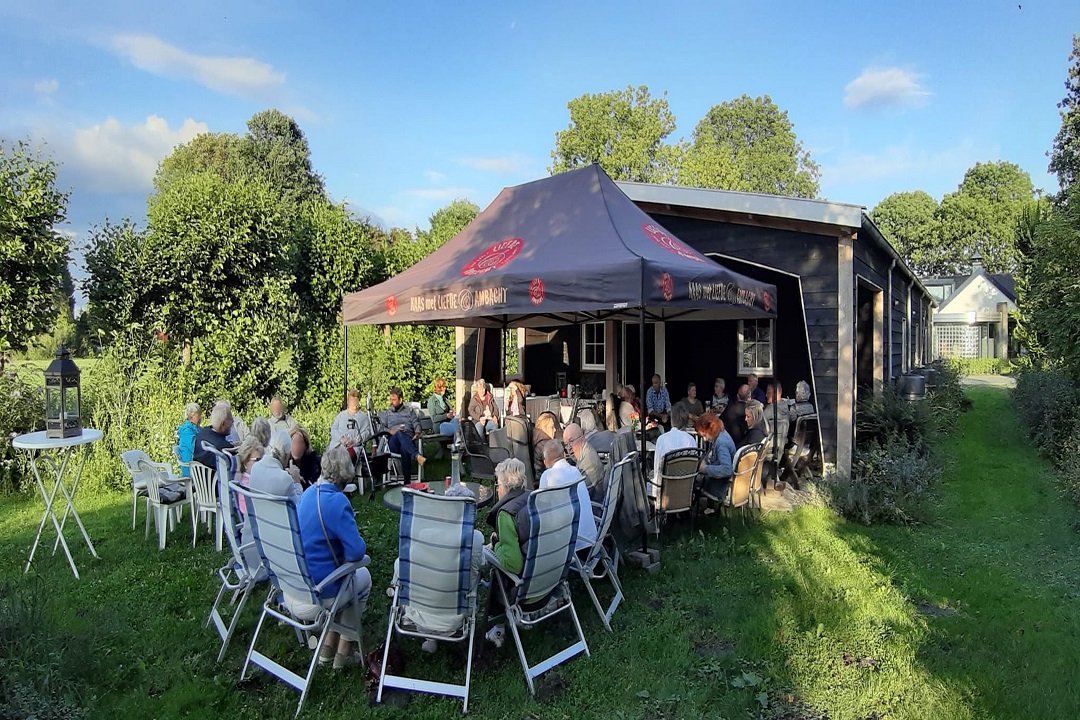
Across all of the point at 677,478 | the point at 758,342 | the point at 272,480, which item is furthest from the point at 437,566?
the point at 758,342

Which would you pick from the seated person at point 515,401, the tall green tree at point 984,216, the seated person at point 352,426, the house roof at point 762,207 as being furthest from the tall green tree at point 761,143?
the seated person at point 352,426

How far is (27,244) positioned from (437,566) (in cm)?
767

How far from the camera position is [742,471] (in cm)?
527

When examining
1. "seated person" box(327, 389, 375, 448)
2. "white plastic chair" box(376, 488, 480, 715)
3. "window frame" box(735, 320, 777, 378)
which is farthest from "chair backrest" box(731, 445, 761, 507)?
"window frame" box(735, 320, 777, 378)

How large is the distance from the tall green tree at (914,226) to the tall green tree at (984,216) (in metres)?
0.56

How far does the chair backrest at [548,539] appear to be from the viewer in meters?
3.18

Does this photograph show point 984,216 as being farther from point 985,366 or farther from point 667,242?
point 667,242

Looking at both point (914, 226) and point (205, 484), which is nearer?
point (205, 484)

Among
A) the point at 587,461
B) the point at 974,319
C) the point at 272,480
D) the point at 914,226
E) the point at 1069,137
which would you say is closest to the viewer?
the point at 272,480

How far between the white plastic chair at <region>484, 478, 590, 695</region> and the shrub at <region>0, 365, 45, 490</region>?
6945 millimetres

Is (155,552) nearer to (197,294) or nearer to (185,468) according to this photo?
(185,468)

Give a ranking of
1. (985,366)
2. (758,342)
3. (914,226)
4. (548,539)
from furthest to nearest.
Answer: (914,226) < (985,366) < (758,342) < (548,539)

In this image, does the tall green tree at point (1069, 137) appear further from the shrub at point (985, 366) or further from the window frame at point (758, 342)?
the window frame at point (758, 342)

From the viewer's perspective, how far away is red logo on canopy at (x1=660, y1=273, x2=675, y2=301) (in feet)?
16.0
